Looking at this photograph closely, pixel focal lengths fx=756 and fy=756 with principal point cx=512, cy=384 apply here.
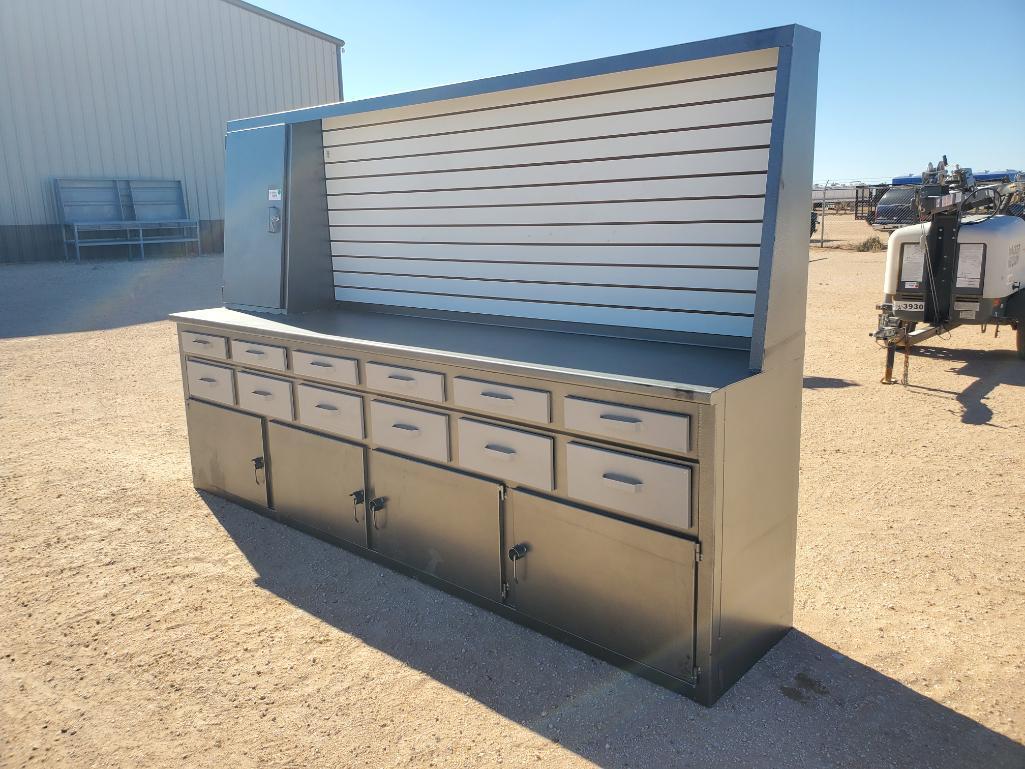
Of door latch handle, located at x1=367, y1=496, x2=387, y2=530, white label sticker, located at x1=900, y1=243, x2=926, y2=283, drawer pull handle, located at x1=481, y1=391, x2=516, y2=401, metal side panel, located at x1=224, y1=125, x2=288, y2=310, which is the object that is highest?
metal side panel, located at x1=224, y1=125, x2=288, y2=310

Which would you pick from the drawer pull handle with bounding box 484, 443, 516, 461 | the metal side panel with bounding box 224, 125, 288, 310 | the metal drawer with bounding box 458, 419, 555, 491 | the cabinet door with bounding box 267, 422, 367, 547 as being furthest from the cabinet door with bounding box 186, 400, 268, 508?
the drawer pull handle with bounding box 484, 443, 516, 461

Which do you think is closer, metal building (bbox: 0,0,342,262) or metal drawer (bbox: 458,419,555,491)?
metal drawer (bbox: 458,419,555,491)

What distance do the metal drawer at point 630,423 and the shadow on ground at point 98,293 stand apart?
30.1 ft

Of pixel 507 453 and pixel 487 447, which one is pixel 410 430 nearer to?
pixel 487 447

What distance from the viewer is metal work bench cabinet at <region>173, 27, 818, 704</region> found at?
2486mm

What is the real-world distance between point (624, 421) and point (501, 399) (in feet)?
1.77

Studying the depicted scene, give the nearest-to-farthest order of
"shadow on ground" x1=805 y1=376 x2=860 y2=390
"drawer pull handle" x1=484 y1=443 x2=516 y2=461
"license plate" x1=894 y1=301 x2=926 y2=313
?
1. "drawer pull handle" x1=484 y1=443 x2=516 y2=461
2. "shadow on ground" x1=805 y1=376 x2=860 y2=390
3. "license plate" x1=894 y1=301 x2=926 y2=313

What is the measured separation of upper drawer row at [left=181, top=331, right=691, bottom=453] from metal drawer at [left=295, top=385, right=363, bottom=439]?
8 centimetres

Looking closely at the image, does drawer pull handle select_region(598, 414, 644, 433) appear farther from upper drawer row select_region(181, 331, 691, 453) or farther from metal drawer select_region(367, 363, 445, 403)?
metal drawer select_region(367, 363, 445, 403)

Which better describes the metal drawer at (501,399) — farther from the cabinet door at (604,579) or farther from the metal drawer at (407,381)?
→ the cabinet door at (604,579)

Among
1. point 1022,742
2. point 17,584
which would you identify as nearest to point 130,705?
point 17,584

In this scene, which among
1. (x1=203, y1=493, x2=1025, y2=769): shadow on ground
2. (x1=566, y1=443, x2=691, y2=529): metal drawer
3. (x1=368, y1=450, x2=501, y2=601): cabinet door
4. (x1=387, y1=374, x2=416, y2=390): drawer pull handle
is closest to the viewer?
(x1=203, y1=493, x2=1025, y2=769): shadow on ground

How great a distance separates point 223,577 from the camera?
11.5 feet

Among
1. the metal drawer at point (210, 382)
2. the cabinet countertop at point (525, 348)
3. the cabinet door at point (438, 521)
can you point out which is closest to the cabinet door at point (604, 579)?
the cabinet door at point (438, 521)
